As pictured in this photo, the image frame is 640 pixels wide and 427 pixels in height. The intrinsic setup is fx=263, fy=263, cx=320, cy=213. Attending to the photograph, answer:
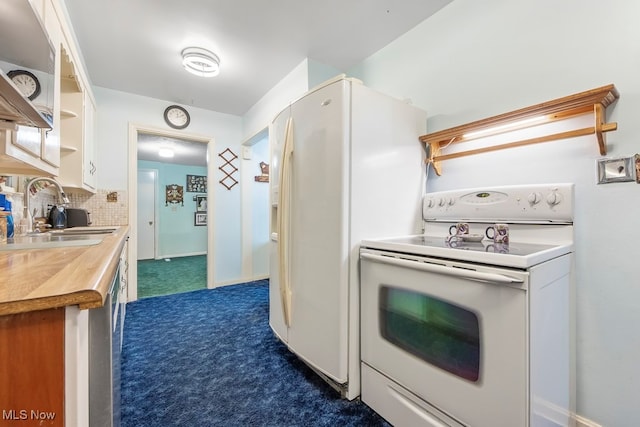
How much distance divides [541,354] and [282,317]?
1.40 metres

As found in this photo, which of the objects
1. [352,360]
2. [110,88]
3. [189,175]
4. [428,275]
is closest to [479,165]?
[428,275]

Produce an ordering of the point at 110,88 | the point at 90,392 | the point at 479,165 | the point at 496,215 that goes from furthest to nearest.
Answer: the point at 110,88 → the point at 479,165 → the point at 496,215 → the point at 90,392

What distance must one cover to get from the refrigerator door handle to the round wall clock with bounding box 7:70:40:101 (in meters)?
1.13

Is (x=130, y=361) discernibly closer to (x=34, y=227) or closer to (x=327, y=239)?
(x=34, y=227)

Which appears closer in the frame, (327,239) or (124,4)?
(327,239)

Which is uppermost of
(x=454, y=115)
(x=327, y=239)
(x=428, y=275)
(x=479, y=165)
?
(x=454, y=115)

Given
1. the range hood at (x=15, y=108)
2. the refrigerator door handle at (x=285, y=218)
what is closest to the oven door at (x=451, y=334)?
the refrigerator door handle at (x=285, y=218)

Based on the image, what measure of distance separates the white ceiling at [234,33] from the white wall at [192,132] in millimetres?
309

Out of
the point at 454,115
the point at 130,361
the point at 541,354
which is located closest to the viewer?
the point at 541,354

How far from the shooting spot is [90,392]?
665 mm

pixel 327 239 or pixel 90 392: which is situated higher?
pixel 327 239

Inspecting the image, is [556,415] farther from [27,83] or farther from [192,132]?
[192,132]

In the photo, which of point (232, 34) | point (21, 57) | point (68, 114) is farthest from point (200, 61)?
point (21, 57)

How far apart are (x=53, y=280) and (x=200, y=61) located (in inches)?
88.2
